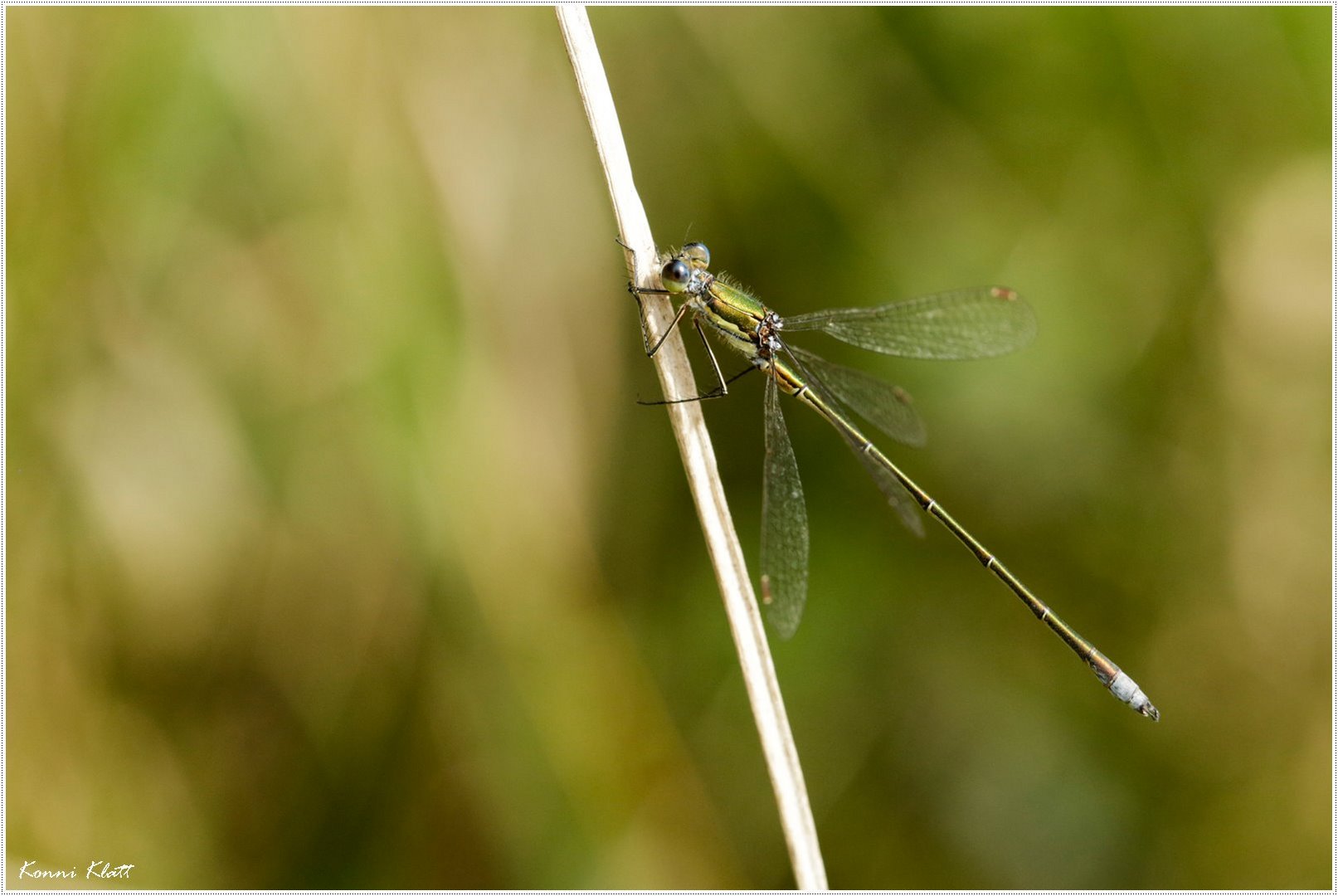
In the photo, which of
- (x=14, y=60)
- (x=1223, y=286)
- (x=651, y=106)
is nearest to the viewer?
(x=14, y=60)

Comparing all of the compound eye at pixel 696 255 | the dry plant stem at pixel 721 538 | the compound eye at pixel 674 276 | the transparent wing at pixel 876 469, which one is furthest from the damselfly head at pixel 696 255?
the transparent wing at pixel 876 469

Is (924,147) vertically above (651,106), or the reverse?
(651,106)

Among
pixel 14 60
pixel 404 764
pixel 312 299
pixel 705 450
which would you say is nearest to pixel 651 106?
pixel 312 299

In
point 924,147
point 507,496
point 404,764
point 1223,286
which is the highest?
point 924,147

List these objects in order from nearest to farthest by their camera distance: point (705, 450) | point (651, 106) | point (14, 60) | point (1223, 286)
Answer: point (705, 450)
point (14, 60)
point (1223, 286)
point (651, 106)

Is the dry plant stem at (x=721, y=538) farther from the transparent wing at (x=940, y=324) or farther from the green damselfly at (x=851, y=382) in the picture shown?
the transparent wing at (x=940, y=324)

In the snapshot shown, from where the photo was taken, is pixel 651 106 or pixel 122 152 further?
pixel 651 106

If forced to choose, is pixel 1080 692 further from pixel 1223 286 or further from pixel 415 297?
pixel 415 297

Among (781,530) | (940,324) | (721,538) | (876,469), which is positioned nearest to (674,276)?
(721,538)
